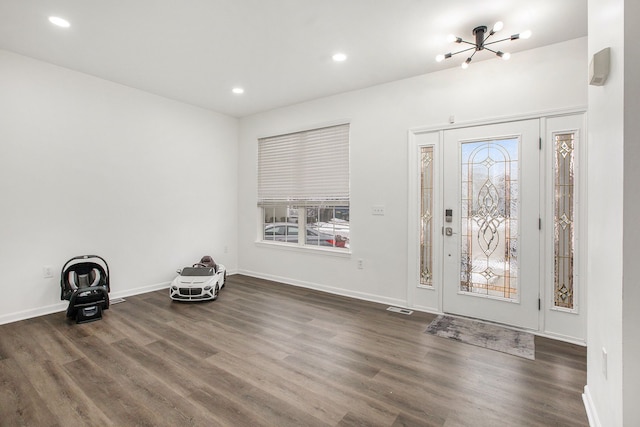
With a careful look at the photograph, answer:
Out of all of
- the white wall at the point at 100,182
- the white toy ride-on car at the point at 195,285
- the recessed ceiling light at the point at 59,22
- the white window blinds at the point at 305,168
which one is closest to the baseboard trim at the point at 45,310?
the white wall at the point at 100,182

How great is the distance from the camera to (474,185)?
348 cm

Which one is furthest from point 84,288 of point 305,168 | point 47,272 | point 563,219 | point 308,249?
point 563,219

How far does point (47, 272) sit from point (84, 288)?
0.59 metres

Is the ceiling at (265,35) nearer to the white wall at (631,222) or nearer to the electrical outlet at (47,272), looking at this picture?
the white wall at (631,222)

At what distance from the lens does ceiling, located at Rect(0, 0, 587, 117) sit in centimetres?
254

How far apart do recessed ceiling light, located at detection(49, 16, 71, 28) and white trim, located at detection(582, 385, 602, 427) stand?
4808mm

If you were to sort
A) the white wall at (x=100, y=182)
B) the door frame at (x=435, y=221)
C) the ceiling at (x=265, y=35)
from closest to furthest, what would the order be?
the ceiling at (x=265, y=35)
the door frame at (x=435, y=221)
the white wall at (x=100, y=182)

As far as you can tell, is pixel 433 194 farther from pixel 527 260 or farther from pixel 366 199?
pixel 527 260

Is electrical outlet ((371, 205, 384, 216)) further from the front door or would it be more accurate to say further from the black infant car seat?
the black infant car seat

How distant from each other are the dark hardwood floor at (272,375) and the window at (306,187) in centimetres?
161

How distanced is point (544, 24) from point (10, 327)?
5857 mm

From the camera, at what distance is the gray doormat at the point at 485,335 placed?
2.81 meters

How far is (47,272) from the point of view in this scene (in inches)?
143

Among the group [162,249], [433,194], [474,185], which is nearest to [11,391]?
[162,249]
